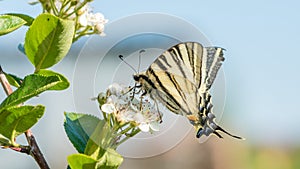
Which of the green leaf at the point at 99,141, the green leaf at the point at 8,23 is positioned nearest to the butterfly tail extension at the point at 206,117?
the green leaf at the point at 99,141

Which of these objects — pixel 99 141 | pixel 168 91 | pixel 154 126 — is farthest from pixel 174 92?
pixel 99 141

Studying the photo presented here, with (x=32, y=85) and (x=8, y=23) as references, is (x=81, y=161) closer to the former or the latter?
(x=32, y=85)

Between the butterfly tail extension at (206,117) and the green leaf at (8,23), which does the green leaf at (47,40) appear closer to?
the green leaf at (8,23)

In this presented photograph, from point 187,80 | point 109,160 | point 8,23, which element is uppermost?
point 8,23

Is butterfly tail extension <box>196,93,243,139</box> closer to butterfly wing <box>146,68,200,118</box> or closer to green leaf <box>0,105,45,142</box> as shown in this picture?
butterfly wing <box>146,68,200,118</box>

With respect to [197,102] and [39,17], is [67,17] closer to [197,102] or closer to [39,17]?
[39,17]

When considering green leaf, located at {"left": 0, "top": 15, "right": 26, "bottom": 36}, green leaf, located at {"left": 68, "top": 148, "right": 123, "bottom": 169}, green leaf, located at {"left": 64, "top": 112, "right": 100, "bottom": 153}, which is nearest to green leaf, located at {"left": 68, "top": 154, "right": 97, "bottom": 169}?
green leaf, located at {"left": 68, "top": 148, "right": 123, "bottom": 169}
